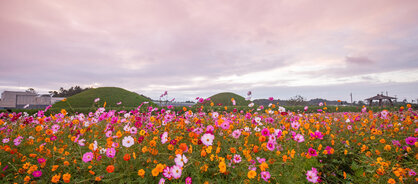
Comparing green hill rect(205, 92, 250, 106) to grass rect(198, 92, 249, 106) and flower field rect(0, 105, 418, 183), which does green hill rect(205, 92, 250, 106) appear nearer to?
grass rect(198, 92, 249, 106)

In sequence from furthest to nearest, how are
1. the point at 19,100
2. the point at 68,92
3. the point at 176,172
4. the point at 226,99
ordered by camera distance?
the point at 68,92 → the point at 19,100 → the point at 226,99 → the point at 176,172

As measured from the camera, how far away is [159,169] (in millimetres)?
2250

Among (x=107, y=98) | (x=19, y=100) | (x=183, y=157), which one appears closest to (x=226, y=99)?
(x=107, y=98)

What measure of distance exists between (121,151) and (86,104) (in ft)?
69.6

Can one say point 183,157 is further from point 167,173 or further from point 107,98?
point 107,98

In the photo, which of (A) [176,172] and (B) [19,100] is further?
(B) [19,100]

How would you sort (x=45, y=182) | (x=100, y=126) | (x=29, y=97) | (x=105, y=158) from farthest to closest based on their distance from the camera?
(x=29, y=97), (x=100, y=126), (x=105, y=158), (x=45, y=182)

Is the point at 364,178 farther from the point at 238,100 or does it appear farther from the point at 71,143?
the point at 238,100

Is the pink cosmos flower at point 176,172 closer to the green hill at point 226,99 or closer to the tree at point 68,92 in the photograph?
the green hill at point 226,99

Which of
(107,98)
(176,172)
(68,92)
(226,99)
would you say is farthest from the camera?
(68,92)

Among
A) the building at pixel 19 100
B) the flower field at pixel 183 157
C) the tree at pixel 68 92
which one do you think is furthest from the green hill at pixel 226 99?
the tree at pixel 68 92

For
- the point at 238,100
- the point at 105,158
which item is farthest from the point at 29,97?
the point at 105,158

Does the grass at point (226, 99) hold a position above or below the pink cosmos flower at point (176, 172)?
above

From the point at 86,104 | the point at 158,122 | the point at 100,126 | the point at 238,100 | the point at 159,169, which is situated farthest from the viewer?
the point at 238,100
